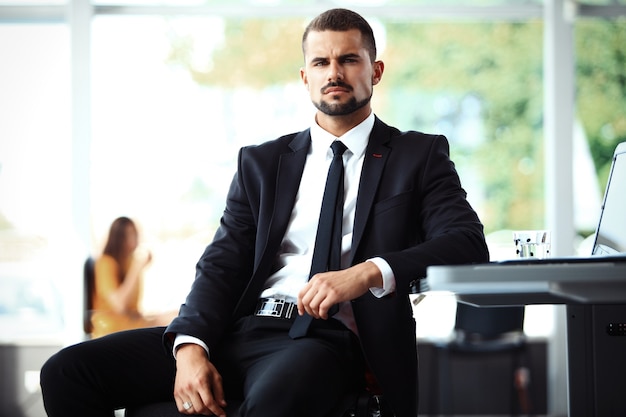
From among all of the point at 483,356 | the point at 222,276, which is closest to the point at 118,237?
the point at 483,356

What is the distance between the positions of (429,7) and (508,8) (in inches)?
20.1

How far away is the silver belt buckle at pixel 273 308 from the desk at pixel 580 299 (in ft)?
1.45

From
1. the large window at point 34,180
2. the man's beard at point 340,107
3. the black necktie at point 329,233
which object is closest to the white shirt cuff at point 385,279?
the black necktie at point 329,233

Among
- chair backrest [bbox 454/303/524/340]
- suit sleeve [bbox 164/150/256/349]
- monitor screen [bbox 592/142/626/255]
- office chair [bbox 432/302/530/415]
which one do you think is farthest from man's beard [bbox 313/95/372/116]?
office chair [bbox 432/302/530/415]

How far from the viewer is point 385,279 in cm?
167

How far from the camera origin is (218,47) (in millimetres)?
5422

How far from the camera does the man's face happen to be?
205cm

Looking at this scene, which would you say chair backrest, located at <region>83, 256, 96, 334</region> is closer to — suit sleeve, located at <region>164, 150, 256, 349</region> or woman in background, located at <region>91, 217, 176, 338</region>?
woman in background, located at <region>91, 217, 176, 338</region>

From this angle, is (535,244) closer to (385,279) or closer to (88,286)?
(385,279)

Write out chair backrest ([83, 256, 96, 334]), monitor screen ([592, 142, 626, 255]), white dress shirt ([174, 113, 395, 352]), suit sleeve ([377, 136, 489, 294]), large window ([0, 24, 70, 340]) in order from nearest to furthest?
suit sleeve ([377, 136, 489, 294]) → monitor screen ([592, 142, 626, 255]) → white dress shirt ([174, 113, 395, 352]) → chair backrest ([83, 256, 96, 334]) → large window ([0, 24, 70, 340])

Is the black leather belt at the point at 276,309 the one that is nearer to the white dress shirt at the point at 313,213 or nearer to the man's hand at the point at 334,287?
the white dress shirt at the point at 313,213

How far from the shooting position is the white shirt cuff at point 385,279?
1676 mm

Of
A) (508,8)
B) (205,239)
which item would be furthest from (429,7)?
(205,239)

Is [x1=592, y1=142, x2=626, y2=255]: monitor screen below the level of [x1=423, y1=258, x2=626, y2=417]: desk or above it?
above
